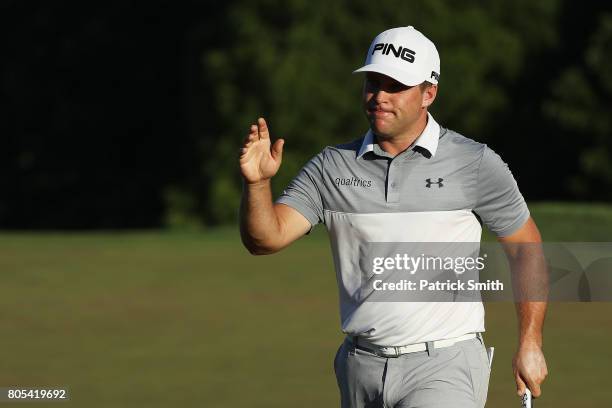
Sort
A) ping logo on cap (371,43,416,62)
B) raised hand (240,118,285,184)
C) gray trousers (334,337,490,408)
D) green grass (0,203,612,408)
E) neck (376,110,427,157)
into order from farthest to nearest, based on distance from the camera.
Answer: green grass (0,203,612,408)
neck (376,110,427,157)
ping logo on cap (371,43,416,62)
gray trousers (334,337,490,408)
raised hand (240,118,285,184)

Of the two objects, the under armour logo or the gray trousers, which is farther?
the under armour logo

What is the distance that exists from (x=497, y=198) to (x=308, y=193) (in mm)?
833

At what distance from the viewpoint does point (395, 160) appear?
5.75m

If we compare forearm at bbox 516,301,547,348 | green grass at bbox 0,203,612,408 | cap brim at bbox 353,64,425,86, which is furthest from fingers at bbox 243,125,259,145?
green grass at bbox 0,203,612,408

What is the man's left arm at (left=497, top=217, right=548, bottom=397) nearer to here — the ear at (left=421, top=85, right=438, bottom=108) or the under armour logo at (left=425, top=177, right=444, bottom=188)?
the under armour logo at (left=425, top=177, right=444, bottom=188)

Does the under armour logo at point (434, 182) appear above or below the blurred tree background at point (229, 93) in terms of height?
below

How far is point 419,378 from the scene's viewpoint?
18.2ft

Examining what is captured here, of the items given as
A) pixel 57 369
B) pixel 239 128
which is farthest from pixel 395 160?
pixel 239 128

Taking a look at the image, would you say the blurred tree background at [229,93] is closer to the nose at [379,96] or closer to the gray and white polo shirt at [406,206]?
the gray and white polo shirt at [406,206]

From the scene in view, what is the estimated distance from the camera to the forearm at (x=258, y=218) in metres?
5.47

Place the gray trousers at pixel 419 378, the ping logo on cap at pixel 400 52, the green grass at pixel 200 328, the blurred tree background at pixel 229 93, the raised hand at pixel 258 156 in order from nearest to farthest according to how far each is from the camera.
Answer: the raised hand at pixel 258 156 < the gray trousers at pixel 419 378 < the ping logo on cap at pixel 400 52 < the green grass at pixel 200 328 < the blurred tree background at pixel 229 93

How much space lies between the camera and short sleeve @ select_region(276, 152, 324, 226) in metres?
5.80

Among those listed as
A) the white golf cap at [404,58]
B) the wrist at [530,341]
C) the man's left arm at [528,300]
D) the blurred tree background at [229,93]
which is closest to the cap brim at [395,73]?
the white golf cap at [404,58]

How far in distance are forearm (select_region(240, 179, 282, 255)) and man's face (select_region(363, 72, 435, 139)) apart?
1.90 feet
